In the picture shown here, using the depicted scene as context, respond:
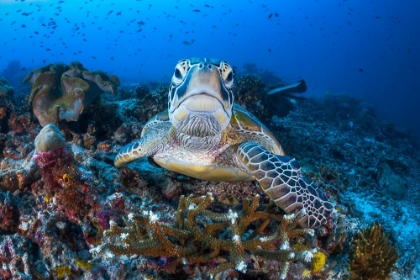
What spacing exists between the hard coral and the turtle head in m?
2.64

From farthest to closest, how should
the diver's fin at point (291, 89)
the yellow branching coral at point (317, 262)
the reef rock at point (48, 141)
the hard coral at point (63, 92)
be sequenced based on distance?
the diver's fin at point (291, 89) < the hard coral at point (63, 92) < the reef rock at point (48, 141) < the yellow branching coral at point (317, 262)

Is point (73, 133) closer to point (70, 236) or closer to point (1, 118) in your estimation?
point (1, 118)

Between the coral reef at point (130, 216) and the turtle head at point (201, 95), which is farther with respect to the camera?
the turtle head at point (201, 95)

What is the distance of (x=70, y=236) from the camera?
232 centimetres

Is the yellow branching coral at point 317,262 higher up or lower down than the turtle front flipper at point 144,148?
higher up

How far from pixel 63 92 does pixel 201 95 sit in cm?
374

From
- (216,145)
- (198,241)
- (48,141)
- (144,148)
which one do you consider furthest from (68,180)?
(216,145)

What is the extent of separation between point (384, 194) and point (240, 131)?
11.8 ft

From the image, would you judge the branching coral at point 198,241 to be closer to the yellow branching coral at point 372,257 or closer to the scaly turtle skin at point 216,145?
the scaly turtle skin at point 216,145

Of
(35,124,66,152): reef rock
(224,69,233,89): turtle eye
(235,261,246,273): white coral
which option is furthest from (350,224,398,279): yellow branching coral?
(35,124,66,152): reef rock

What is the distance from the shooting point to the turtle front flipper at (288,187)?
2566 millimetres

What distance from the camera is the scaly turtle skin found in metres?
2.40

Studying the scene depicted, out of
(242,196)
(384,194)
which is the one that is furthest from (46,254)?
(384,194)

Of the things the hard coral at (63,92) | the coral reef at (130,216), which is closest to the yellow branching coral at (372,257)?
the coral reef at (130,216)
